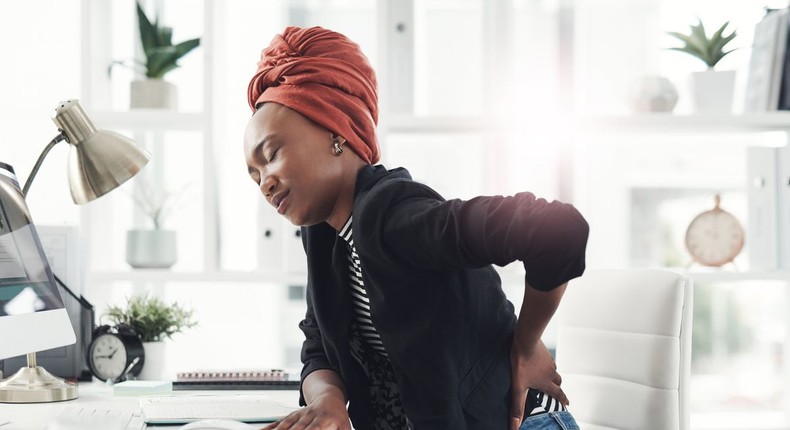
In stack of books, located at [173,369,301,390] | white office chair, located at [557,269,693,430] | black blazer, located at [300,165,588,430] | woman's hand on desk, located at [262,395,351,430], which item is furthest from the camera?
stack of books, located at [173,369,301,390]

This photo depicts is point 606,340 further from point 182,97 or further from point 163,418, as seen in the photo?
point 182,97

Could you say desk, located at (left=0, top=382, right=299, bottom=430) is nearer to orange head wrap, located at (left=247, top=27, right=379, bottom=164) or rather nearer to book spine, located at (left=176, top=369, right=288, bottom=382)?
book spine, located at (left=176, top=369, right=288, bottom=382)

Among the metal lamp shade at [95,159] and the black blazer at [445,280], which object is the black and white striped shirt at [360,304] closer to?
the black blazer at [445,280]

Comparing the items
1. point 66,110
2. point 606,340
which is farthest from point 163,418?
point 606,340

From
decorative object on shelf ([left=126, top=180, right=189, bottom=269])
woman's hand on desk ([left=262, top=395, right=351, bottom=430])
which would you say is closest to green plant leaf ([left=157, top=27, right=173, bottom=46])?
decorative object on shelf ([left=126, top=180, right=189, bottom=269])

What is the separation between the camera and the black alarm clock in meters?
1.74

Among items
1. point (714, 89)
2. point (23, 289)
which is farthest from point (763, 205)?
point (23, 289)

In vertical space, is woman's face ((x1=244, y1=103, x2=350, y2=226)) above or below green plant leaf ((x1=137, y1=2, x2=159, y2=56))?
below

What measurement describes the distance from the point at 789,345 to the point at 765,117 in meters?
0.71

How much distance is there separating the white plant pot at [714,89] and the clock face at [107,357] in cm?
169

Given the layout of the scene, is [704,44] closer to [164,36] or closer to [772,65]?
[772,65]

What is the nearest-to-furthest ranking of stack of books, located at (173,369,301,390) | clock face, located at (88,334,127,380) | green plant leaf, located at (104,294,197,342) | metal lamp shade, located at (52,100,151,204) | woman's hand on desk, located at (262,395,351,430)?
woman's hand on desk, located at (262,395,351,430), metal lamp shade, located at (52,100,151,204), stack of books, located at (173,369,301,390), clock face, located at (88,334,127,380), green plant leaf, located at (104,294,197,342)

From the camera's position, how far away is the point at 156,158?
8.02 ft

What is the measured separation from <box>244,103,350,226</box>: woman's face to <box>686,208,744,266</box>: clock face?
58.5 inches
